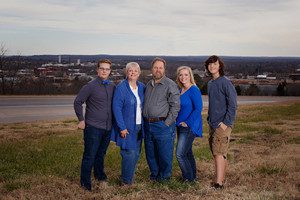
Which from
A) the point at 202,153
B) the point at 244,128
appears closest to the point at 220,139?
the point at 202,153

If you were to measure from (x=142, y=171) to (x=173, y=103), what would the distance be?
2.11m

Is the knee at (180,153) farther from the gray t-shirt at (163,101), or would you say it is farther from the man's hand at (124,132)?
the man's hand at (124,132)

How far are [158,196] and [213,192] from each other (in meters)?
0.80

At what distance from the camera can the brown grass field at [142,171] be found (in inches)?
243

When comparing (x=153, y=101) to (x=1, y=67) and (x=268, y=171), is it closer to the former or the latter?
(x=268, y=171)

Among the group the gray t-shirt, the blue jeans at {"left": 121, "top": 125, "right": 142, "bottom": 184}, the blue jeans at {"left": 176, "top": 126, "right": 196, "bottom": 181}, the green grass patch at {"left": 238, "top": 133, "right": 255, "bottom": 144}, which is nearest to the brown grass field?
the green grass patch at {"left": 238, "top": 133, "right": 255, "bottom": 144}

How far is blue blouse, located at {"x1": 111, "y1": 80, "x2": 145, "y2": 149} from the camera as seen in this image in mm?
6184

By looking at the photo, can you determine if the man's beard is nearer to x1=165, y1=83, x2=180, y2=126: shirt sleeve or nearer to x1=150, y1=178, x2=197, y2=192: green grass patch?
x1=165, y1=83, x2=180, y2=126: shirt sleeve

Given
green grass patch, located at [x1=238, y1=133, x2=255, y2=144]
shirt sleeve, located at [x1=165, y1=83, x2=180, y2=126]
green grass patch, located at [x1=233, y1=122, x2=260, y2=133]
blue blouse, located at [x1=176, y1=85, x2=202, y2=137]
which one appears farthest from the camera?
green grass patch, located at [x1=233, y1=122, x2=260, y2=133]

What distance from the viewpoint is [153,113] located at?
20.6ft

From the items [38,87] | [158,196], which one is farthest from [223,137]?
[38,87]

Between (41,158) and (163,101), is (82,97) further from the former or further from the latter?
(41,158)

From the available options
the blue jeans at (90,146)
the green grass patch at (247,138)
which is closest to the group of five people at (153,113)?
the blue jeans at (90,146)

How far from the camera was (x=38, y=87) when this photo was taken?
3681 cm
